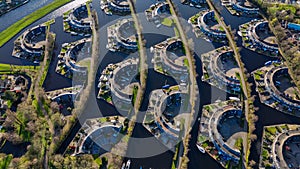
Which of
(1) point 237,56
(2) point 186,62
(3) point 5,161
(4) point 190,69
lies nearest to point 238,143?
(4) point 190,69

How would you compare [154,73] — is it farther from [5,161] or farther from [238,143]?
[5,161]

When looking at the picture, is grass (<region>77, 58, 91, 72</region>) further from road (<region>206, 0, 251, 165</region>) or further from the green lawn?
road (<region>206, 0, 251, 165</region>)

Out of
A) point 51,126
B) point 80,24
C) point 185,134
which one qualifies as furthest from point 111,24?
point 185,134

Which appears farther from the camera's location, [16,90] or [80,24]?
[80,24]

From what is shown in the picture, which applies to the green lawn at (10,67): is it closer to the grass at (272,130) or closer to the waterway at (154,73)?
the waterway at (154,73)

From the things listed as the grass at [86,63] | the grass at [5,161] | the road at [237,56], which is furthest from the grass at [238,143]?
the grass at [5,161]

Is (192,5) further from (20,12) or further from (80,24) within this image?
(20,12)

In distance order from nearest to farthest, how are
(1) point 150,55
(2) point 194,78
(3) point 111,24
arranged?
(2) point 194,78 < (1) point 150,55 < (3) point 111,24

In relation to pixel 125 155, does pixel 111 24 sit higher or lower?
higher

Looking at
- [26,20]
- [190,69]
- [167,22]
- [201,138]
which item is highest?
[26,20]
